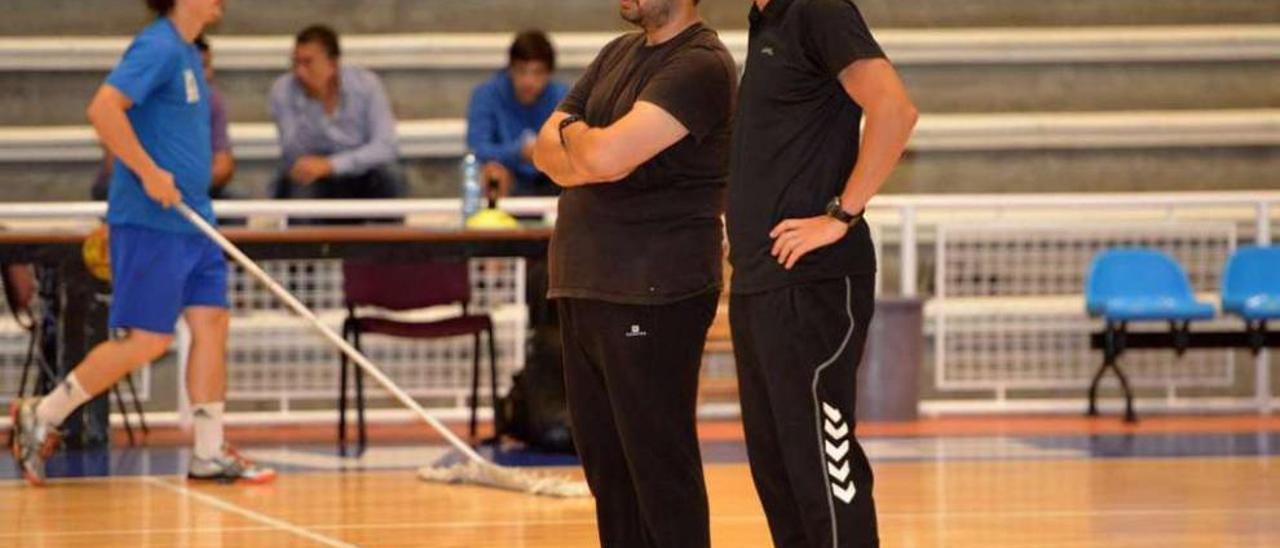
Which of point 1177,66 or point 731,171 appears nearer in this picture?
point 731,171

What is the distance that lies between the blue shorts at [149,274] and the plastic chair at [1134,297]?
14.3ft

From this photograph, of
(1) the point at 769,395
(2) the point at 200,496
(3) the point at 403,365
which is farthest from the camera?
(3) the point at 403,365

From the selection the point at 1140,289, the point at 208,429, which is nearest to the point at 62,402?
the point at 208,429

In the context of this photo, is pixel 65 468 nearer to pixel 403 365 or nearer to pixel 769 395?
pixel 403 365

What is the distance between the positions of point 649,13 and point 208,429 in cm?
387

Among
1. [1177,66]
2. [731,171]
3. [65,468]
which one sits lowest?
[65,468]

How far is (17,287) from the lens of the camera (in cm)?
934

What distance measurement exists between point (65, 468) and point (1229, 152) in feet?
23.0

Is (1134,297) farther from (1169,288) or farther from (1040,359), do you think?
(1040,359)

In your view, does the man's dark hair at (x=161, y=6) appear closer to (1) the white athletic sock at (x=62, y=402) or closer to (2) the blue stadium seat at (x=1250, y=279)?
(1) the white athletic sock at (x=62, y=402)

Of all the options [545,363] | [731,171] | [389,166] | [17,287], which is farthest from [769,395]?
[389,166]

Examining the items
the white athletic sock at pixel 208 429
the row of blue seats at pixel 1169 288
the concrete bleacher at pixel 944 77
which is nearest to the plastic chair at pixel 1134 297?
the row of blue seats at pixel 1169 288

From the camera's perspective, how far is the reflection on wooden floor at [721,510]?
21.1ft

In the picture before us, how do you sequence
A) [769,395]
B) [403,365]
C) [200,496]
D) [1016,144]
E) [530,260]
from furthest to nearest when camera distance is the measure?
[1016,144]
[403,365]
[530,260]
[200,496]
[769,395]
